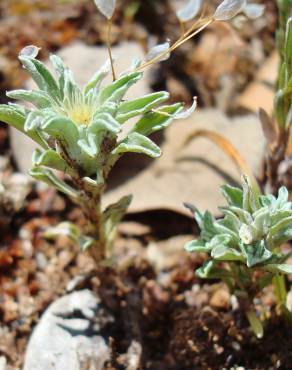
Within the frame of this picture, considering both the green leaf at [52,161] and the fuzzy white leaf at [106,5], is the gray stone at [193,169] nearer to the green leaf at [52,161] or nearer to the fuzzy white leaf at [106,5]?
the green leaf at [52,161]

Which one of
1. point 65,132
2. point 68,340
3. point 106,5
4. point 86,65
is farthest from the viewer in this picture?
point 86,65

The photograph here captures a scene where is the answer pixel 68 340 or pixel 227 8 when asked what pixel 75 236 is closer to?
pixel 68 340

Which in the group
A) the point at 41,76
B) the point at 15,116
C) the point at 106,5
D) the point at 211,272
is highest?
the point at 106,5

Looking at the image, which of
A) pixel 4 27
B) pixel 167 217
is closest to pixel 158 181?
pixel 167 217

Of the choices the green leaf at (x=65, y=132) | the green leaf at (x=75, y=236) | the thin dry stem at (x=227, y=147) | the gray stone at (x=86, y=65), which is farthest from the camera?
the gray stone at (x=86, y=65)

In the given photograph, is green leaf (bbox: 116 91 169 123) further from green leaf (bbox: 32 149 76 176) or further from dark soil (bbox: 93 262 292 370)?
dark soil (bbox: 93 262 292 370)

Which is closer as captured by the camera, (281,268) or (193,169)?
(281,268)

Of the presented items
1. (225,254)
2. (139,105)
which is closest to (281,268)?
(225,254)

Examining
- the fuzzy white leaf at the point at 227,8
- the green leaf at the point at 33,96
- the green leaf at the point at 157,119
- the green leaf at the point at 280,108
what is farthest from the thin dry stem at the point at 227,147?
the green leaf at the point at 33,96
